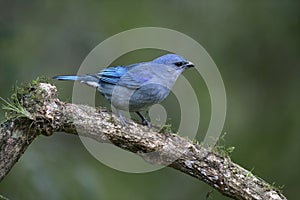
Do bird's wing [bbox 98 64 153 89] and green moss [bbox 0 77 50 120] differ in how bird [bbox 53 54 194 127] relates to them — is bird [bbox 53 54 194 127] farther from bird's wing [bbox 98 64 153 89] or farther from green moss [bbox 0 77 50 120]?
green moss [bbox 0 77 50 120]

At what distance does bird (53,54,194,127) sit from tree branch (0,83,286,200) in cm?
66

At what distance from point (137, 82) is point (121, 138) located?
105cm

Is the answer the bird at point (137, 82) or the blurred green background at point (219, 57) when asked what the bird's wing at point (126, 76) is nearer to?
the bird at point (137, 82)

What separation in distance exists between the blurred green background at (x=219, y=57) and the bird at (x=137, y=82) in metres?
1.83

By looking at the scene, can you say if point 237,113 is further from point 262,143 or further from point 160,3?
point 160,3

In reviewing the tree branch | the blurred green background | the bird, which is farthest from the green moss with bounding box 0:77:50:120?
the blurred green background

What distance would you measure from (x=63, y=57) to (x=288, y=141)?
3.26 meters

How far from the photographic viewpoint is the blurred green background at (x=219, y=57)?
7555 millimetres

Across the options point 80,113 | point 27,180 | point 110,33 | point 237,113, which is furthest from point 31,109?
point 237,113

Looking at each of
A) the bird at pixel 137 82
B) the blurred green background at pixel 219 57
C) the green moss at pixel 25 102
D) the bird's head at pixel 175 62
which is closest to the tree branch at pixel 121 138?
the green moss at pixel 25 102

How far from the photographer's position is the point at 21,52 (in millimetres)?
7176

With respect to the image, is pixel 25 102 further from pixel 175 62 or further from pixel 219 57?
pixel 219 57

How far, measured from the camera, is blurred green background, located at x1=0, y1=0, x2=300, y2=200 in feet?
24.8

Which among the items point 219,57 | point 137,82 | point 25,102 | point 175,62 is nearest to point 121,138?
point 25,102
